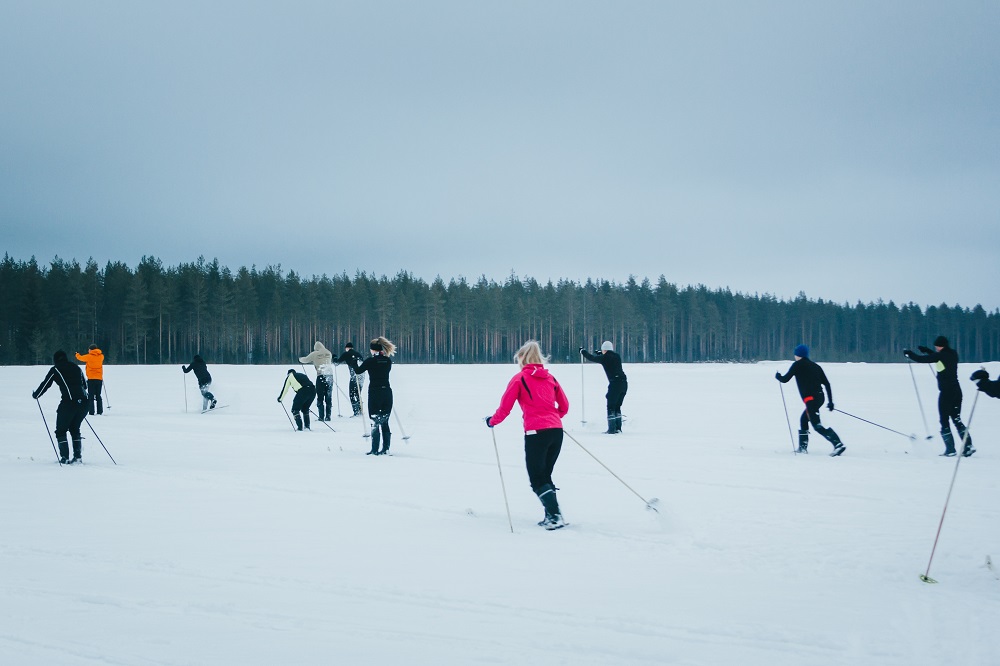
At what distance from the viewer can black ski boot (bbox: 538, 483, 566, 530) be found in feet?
22.1

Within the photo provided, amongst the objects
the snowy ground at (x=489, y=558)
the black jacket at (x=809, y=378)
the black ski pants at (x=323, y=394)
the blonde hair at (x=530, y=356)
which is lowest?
the snowy ground at (x=489, y=558)

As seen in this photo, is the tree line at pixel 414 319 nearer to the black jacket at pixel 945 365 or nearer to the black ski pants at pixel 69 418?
the black ski pants at pixel 69 418

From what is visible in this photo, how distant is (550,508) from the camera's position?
266 inches

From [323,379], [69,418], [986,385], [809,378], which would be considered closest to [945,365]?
[809,378]

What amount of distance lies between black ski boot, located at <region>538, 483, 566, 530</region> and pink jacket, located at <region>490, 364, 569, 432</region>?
60cm

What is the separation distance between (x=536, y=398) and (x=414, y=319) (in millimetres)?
75557

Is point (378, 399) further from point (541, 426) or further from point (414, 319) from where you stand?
point (414, 319)

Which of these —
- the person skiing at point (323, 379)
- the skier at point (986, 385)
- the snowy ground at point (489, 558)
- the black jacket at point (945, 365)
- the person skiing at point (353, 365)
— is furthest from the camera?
the person skiing at point (323, 379)

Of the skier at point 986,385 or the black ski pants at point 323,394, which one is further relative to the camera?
the black ski pants at point 323,394

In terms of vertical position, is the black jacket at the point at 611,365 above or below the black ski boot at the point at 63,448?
above

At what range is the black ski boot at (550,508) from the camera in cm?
673

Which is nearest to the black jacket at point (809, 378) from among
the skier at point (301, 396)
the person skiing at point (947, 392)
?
the person skiing at point (947, 392)

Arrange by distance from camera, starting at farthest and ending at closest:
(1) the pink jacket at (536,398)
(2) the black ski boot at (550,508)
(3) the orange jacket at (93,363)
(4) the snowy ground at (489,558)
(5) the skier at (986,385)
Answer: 1. (3) the orange jacket at (93,363)
2. (1) the pink jacket at (536,398)
3. (2) the black ski boot at (550,508)
4. (5) the skier at (986,385)
5. (4) the snowy ground at (489,558)

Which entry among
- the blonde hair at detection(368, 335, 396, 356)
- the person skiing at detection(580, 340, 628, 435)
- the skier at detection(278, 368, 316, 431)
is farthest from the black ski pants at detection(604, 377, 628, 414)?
the skier at detection(278, 368, 316, 431)
